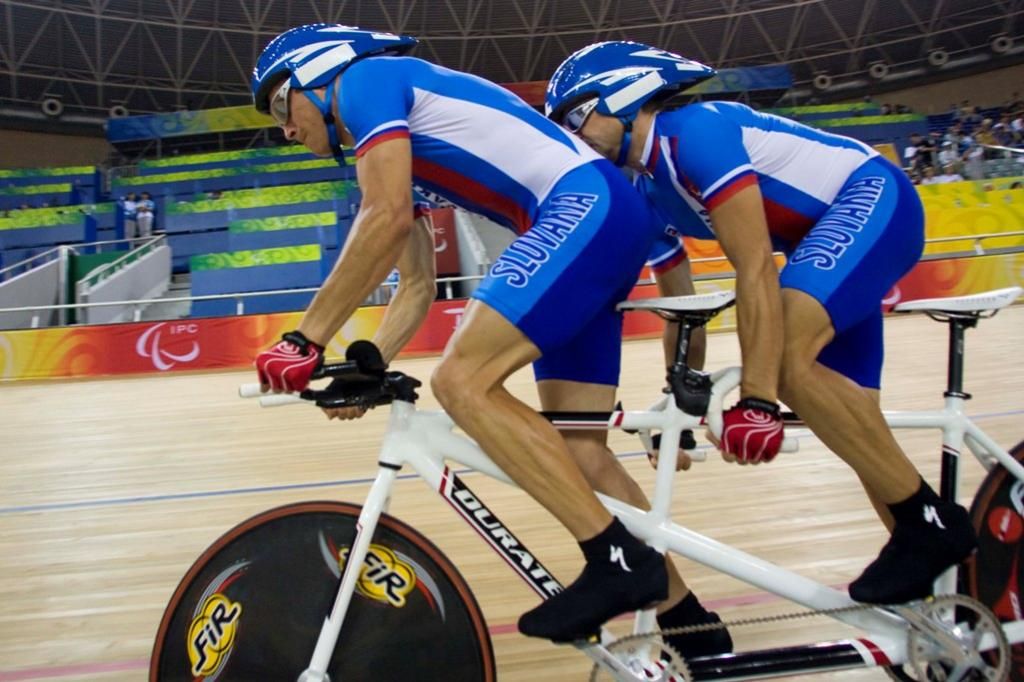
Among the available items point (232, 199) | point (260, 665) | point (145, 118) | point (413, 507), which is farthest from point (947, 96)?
point (260, 665)

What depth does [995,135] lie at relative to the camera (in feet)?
56.1

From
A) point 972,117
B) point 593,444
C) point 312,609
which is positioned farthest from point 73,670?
point 972,117

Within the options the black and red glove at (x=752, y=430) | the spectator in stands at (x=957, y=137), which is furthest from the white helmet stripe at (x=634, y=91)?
the spectator in stands at (x=957, y=137)

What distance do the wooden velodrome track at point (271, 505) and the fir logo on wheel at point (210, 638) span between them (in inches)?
28.9

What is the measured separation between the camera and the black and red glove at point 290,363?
134cm

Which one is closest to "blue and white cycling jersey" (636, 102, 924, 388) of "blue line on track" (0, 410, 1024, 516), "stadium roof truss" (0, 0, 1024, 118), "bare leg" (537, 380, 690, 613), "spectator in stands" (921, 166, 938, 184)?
"bare leg" (537, 380, 690, 613)

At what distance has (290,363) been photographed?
1.35 meters

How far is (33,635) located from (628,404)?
11.9 ft

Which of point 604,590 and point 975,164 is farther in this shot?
point 975,164

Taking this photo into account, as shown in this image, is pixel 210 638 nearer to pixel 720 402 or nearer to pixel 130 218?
pixel 720 402

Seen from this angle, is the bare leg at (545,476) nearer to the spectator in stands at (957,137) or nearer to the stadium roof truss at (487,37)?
the spectator in stands at (957,137)

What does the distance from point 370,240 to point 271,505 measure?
244cm

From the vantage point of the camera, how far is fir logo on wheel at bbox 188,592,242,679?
4.88ft

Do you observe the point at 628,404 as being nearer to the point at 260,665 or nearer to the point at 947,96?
the point at 260,665
